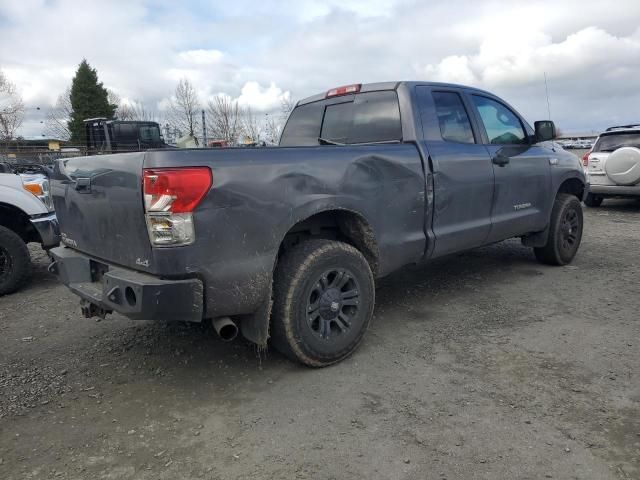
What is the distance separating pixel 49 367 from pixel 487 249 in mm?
5320

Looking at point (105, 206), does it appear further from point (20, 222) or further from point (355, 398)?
point (20, 222)

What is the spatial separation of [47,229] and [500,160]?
4.74 m

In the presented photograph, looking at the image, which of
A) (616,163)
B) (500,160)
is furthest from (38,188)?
(616,163)

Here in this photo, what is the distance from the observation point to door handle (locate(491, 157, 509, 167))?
4492 mm

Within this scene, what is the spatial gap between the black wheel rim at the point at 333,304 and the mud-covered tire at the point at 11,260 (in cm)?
376

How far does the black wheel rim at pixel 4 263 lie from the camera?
5219 millimetres

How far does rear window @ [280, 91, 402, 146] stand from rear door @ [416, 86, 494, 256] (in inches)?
9.8

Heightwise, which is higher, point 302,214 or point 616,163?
point 616,163

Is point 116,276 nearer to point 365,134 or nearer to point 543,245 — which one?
point 365,134

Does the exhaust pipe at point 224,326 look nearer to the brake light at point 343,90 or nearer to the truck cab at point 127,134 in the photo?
the brake light at point 343,90

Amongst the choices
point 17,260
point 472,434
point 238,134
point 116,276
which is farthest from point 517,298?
point 238,134

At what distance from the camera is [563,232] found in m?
5.55

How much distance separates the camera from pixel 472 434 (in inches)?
98.3

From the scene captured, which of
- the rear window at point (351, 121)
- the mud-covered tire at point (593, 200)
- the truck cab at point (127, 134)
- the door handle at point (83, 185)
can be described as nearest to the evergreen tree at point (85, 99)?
the truck cab at point (127, 134)
